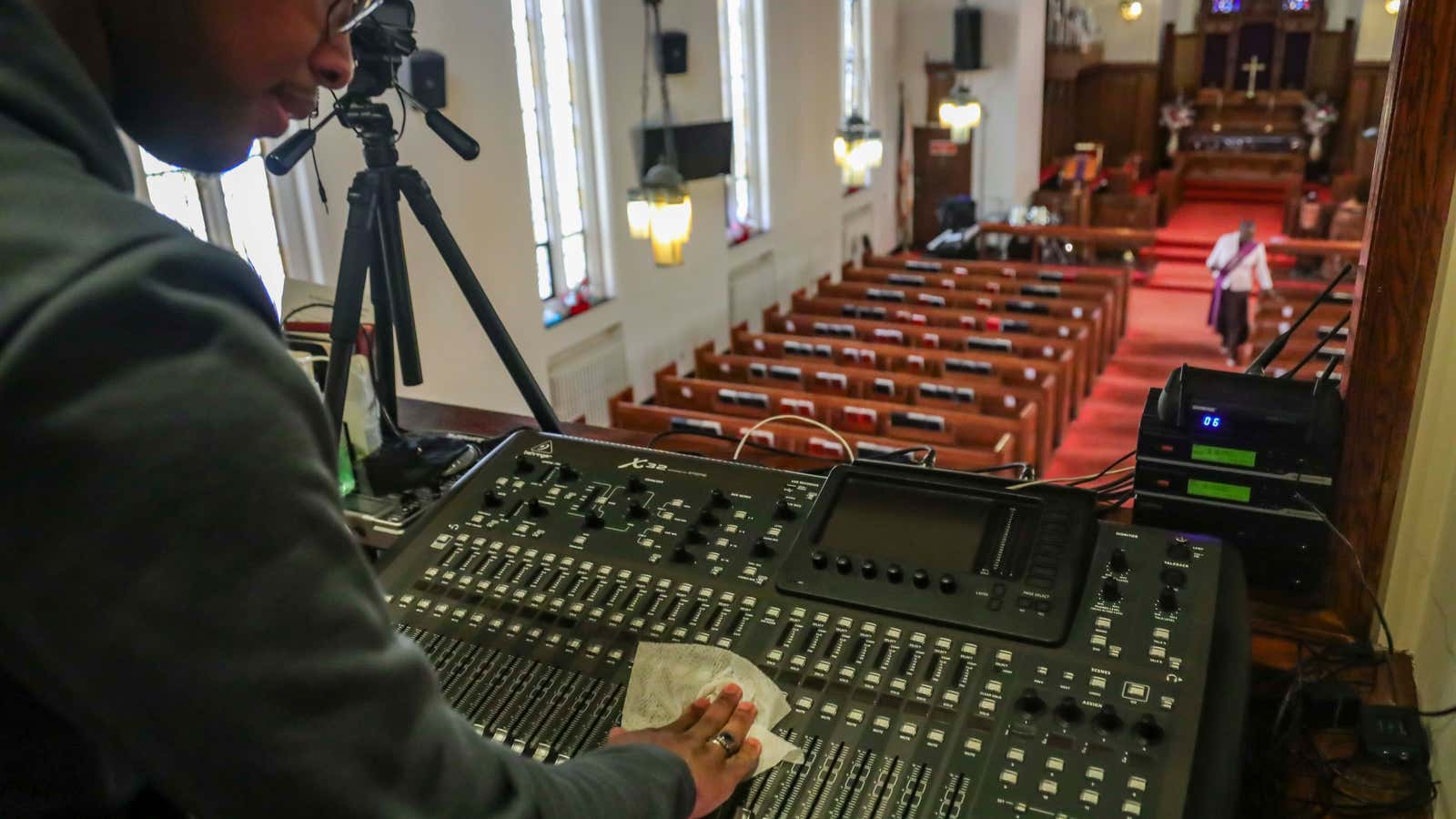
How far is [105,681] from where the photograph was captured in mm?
436

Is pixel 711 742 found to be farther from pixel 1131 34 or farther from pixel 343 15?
pixel 1131 34

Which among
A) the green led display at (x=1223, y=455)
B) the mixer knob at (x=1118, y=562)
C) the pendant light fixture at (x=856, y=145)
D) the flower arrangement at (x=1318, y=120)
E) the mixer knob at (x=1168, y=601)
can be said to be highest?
the green led display at (x=1223, y=455)

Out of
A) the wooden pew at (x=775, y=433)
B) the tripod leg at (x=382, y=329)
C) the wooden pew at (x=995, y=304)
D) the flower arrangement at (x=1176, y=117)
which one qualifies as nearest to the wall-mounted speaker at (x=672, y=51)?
the wooden pew at (x=995, y=304)

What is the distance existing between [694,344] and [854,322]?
5.08ft

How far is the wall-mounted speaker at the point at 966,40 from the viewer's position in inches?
440

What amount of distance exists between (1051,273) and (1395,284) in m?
7.59

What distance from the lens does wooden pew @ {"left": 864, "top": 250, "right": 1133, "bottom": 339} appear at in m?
8.23

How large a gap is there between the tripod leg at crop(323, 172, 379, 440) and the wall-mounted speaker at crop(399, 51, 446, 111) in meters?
3.86

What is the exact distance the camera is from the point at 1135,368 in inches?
320

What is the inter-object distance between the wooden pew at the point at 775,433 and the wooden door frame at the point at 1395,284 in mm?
2718

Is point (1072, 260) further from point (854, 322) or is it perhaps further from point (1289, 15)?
point (1289, 15)

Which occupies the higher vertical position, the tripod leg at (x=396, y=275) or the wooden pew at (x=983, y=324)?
the tripod leg at (x=396, y=275)

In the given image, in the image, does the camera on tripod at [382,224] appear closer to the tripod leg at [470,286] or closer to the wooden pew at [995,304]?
the tripod leg at [470,286]

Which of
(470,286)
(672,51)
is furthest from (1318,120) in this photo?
(470,286)
